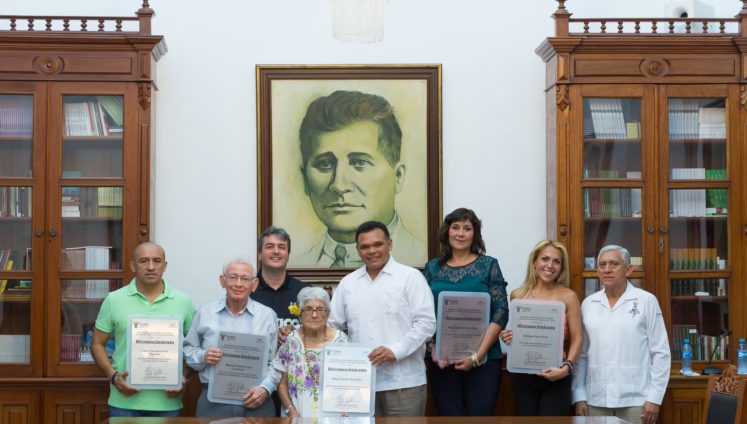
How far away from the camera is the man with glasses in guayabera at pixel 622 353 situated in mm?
5070

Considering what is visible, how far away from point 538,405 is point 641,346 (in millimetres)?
582

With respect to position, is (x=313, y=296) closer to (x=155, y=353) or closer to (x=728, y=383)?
(x=155, y=353)

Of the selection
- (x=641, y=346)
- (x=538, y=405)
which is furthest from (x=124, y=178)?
(x=641, y=346)

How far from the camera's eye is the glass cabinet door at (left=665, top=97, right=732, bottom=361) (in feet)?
19.6

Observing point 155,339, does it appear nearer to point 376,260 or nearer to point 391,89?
point 376,260

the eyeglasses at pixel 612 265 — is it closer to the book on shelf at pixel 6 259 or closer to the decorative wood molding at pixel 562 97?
the decorative wood molding at pixel 562 97

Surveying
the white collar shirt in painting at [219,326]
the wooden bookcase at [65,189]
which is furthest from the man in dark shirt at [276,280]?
the wooden bookcase at [65,189]

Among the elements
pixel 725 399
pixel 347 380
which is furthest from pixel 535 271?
pixel 347 380

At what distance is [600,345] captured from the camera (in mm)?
5125

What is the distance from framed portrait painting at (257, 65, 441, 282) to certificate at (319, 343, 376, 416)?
5.82ft

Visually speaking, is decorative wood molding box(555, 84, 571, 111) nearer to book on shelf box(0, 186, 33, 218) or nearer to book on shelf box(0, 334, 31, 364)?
book on shelf box(0, 186, 33, 218)

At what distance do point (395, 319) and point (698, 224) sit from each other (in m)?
2.12

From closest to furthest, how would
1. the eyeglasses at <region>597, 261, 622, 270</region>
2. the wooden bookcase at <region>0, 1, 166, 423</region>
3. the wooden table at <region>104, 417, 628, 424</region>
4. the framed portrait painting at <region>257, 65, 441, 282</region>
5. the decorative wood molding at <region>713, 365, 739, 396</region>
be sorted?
1. the wooden table at <region>104, 417, 628, 424</region>
2. the decorative wood molding at <region>713, 365, 739, 396</region>
3. the eyeglasses at <region>597, 261, 622, 270</region>
4. the wooden bookcase at <region>0, 1, 166, 423</region>
5. the framed portrait painting at <region>257, 65, 441, 282</region>
